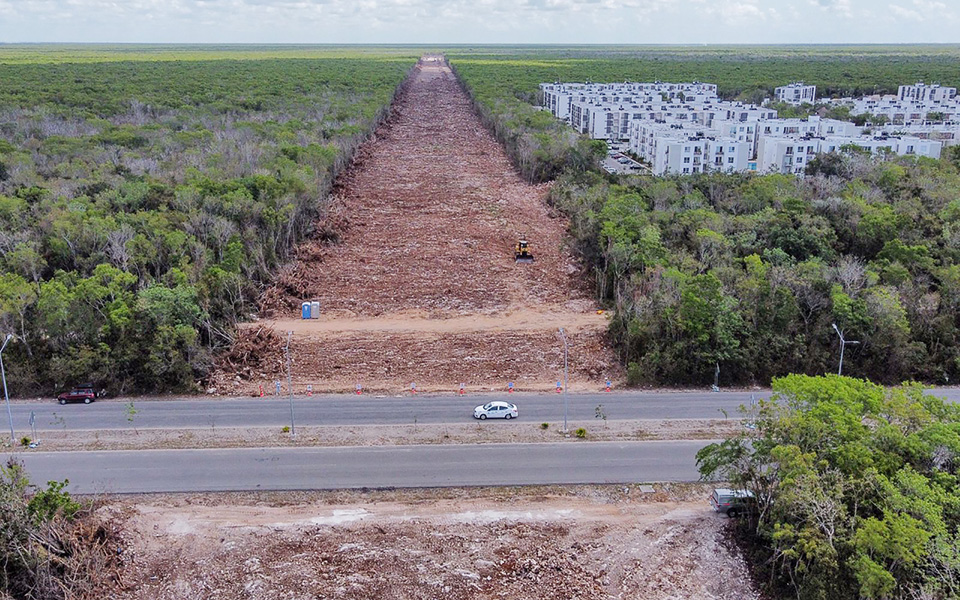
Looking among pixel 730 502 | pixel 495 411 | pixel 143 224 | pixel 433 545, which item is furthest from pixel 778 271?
pixel 143 224

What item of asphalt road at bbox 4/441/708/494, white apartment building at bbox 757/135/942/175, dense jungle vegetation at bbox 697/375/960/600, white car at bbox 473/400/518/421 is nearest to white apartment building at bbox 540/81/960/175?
white apartment building at bbox 757/135/942/175

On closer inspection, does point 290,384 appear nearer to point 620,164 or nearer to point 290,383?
point 290,383

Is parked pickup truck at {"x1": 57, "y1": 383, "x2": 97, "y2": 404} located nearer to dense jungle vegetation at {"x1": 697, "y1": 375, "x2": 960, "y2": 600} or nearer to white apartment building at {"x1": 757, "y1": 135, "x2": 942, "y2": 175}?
dense jungle vegetation at {"x1": 697, "y1": 375, "x2": 960, "y2": 600}

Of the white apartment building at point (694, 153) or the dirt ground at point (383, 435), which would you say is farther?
the white apartment building at point (694, 153)

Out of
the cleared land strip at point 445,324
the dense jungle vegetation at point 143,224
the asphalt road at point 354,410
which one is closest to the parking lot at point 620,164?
the dense jungle vegetation at point 143,224

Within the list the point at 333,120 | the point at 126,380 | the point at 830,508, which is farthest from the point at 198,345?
the point at 333,120

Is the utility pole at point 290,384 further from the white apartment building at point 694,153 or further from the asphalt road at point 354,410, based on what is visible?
the white apartment building at point 694,153
